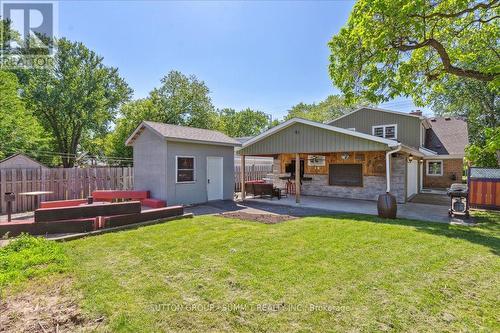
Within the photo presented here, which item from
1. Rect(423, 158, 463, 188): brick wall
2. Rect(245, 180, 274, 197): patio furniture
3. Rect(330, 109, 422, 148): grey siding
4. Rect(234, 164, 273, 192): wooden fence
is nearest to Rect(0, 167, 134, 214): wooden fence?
Rect(245, 180, 274, 197): patio furniture

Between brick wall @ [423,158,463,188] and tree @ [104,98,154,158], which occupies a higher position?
tree @ [104,98,154,158]

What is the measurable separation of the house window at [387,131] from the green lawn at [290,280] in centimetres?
1114

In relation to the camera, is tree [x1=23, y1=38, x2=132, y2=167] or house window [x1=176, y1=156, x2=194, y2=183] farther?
tree [x1=23, y1=38, x2=132, y2=167]

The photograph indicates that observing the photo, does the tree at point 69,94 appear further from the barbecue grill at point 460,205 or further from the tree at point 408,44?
the barbecue grill at point 460,205

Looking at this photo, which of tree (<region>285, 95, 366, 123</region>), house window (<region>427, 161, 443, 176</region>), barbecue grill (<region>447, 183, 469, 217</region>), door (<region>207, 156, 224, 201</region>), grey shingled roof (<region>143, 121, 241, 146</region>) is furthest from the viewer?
tree (<region>285, 95, 366, 123</region>)

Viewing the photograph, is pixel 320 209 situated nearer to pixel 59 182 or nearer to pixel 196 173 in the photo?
pixel 196 173

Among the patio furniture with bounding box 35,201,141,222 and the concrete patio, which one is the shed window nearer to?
the concrete patio

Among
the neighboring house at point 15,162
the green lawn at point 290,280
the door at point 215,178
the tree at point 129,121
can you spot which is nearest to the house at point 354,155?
the door at point 215,178

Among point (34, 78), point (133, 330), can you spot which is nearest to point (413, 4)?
point (133, 330)

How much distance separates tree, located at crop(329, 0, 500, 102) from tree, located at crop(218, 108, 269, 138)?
3843 cm

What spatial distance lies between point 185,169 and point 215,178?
187 cm

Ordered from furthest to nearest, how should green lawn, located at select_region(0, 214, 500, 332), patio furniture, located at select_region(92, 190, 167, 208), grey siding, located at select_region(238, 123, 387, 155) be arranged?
patio furniture, located at select_region(92, 190, 167, 208)
grey siding, located at select_region(238, 123, 387, 155)
green lawn, located at select_region(0, 214, 500, 332)

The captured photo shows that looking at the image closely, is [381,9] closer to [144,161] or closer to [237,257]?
[237,257]

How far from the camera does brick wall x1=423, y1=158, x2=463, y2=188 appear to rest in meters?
18.0
